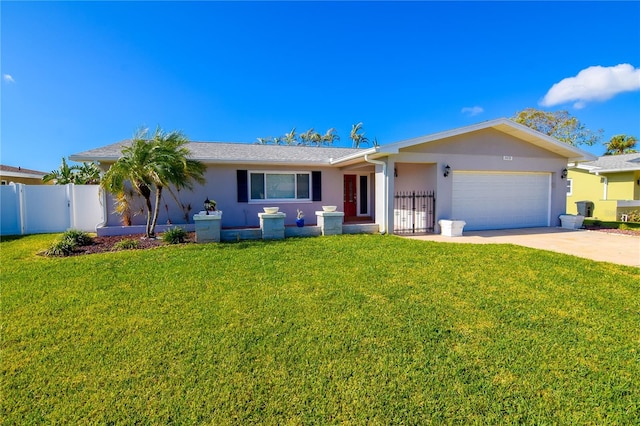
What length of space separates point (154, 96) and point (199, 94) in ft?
9.71

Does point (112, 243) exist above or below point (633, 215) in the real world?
below

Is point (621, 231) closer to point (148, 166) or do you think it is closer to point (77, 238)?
point (148, 166)

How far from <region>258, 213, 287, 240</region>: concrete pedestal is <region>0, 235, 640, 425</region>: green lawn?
315cm

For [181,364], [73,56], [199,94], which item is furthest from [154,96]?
[181,364]

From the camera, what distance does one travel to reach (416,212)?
1191 centimetres

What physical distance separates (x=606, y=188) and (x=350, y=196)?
15.7 m

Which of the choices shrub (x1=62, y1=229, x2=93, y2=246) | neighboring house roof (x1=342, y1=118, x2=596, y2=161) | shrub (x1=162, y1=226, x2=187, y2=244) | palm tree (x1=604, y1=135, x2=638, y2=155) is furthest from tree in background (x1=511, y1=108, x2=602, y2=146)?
shrub (x1=62, y1=229, x2=93, y2=246)

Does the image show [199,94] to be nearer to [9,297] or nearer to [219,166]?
[219,166]

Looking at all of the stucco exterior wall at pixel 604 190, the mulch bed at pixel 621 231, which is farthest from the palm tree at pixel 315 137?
the mulch bed at pixel 621 231

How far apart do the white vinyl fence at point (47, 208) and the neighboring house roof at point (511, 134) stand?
35.3 feet

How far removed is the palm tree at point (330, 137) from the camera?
41.1 m

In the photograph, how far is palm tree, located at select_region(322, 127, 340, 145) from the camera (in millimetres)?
41069

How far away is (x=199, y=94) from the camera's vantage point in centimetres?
1773

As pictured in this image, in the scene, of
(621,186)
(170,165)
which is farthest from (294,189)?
(621,186)
